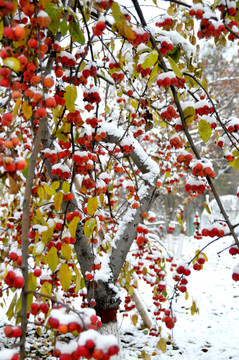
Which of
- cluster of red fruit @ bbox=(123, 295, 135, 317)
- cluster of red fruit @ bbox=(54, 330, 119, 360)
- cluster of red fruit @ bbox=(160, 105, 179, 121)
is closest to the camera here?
cluster of red fruit @ bbox=(54, 330, 119, 360)

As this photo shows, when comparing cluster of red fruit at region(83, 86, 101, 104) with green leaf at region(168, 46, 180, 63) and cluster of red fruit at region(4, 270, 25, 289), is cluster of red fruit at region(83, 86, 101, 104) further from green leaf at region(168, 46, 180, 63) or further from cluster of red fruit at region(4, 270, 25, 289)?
cluster of red fruit at region(4, 270, 25, 289)

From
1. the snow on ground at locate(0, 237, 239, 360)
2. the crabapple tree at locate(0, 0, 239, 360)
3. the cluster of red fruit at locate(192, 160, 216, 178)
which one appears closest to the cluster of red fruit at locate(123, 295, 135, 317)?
the snow on ground at locate(0, 237, 239, 360)

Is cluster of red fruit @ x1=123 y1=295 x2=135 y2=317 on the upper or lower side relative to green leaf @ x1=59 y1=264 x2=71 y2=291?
upper

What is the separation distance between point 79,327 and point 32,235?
93 cm

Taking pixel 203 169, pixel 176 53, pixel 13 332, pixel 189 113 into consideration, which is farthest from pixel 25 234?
pixel 176 53

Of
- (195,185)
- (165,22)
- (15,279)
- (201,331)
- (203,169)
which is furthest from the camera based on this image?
(201,331)

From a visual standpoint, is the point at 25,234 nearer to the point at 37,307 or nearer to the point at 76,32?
the point at 37,307

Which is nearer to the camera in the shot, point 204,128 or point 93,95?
point 204,128

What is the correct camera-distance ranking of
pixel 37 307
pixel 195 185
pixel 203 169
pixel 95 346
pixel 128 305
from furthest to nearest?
pixel 128 305
pixel 195 185
pixel 203 169
pixel 37 307
pixel 95 346

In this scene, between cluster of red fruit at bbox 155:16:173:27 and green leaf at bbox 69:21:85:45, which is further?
cluster of red fruit at bbox 155:16:173:27

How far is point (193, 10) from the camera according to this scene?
1.15 meters

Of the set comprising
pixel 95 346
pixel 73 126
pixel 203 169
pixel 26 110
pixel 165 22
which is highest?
pixel 165 22

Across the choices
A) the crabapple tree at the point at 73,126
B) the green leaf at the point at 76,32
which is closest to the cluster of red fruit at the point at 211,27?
the crabapple tree at the point at 73,126

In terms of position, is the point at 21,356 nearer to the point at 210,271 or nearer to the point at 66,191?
the point at 66,191
